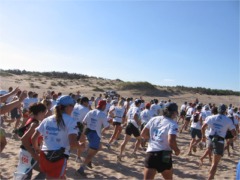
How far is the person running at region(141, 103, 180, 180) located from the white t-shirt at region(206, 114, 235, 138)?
2678 millimetres

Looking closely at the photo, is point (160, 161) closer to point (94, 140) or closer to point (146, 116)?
point (94, 140)

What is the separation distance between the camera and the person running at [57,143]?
4.24 meters

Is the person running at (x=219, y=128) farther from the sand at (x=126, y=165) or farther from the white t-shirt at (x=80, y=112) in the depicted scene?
the white t-shirt at (x=80, y=112)

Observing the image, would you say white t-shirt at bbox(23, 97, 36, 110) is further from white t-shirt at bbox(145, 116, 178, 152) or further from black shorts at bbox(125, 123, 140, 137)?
white t-shirt at bbox(145, 116, 178, 152)

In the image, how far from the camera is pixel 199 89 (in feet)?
162

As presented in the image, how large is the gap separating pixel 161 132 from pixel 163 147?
229 mm

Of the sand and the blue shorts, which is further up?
the blue shorts

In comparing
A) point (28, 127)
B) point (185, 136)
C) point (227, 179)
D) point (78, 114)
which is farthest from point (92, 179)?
point (185, 136)

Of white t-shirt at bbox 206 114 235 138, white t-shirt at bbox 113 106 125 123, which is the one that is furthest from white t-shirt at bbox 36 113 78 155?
white t-shirt at bbox 113 106 125 123

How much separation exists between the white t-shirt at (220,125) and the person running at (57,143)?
13.3 ft

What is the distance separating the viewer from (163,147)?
4.91 metres

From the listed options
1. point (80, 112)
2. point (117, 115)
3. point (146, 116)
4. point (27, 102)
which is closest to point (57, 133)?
point (80, 112)

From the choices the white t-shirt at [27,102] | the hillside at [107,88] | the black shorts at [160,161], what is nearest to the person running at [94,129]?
the black shorts at [160,161]

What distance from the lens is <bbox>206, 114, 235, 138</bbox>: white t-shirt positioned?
7285 mm
